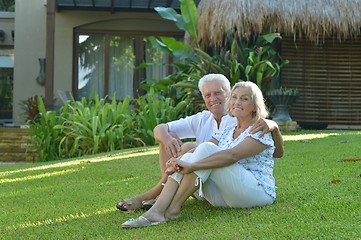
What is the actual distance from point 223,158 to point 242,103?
0.44 meters

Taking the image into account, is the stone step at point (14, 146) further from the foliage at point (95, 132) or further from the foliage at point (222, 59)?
the foliage at point (222, 59)

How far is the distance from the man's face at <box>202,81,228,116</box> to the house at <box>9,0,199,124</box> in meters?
8.99

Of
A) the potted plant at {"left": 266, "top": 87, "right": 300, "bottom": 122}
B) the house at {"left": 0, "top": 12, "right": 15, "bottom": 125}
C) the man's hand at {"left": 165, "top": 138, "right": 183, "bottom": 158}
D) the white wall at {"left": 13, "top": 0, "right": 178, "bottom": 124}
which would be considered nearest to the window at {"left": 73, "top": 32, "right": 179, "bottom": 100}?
the white wall at {"left": 13, "top": 0, "right": 178, "bottom": 124}

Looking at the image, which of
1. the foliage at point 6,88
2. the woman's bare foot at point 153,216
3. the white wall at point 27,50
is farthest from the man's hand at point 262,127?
the foliage at point 6,88

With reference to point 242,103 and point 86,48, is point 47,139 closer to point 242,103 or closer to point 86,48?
point 86,48

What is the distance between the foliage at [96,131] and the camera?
771 cm

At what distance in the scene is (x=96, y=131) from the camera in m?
7.80

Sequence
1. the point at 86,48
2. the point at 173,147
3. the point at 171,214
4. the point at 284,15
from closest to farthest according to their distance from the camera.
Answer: the point at 171,214 < the point at 173,147 < the point at 284,15 < the point at 86,48

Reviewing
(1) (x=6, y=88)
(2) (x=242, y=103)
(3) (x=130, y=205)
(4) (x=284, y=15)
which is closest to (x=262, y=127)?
(2) (x=242, y=103)

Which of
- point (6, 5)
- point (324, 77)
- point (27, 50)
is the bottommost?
point (324, 77)

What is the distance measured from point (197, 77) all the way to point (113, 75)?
5.23 metres

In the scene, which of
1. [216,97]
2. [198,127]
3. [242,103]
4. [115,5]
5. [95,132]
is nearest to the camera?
[242,103]

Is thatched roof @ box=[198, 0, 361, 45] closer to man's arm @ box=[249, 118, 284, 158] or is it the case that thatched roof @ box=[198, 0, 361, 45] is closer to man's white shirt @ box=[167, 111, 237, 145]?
man's white shirt @ box=[167, 111, 237, 145]

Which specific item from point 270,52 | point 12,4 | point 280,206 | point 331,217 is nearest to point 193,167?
point 280,206
